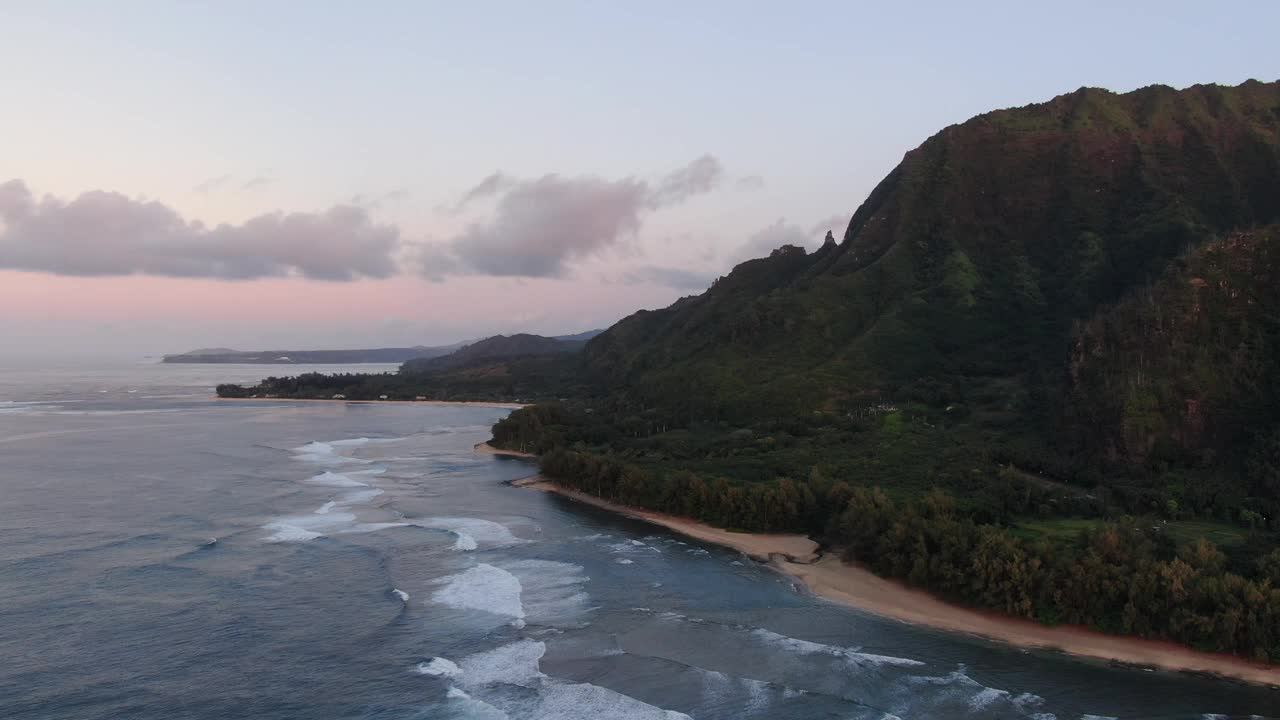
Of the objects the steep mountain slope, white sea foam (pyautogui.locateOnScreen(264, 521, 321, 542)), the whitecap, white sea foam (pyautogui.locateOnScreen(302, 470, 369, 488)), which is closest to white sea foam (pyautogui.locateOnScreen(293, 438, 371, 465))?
white sea foam (pyautogui.locateOnScreen(302, 470, 369, 488))

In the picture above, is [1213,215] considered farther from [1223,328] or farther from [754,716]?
[754,716]

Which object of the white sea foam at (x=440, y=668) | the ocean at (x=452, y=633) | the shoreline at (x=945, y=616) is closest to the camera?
the ocean at (x=452, y=633)

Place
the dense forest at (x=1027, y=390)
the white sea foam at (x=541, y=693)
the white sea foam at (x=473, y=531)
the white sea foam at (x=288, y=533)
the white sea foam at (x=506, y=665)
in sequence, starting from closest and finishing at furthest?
the white sea foam at (x=541, y=693) < the white sea foam at (x=506, y=665) < the dense forest at (x=1027, y=390) < the white sea foam at (x=288, y=533) < the white sea foam at (x=473, y=531)

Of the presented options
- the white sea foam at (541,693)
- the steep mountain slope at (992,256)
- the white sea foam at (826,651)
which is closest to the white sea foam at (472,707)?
the white sea foam at (541,693)

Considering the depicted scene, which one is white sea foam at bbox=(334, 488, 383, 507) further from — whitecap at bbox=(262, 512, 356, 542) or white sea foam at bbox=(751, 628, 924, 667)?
white sea foam at bbox=(751, 628, 924, 667)

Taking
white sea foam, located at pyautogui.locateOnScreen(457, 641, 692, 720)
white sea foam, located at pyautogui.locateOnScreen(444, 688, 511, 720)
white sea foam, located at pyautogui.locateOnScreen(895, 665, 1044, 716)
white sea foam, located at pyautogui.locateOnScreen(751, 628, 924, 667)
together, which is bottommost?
white sea foam, located at pyautogui.locateOnScreen(444, 688, 511, 720)

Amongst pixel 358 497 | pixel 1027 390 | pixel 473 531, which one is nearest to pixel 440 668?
pixel 473 531

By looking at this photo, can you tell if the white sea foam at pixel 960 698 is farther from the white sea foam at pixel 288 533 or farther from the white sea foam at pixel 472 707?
the white sea foam at pixel 288 533
